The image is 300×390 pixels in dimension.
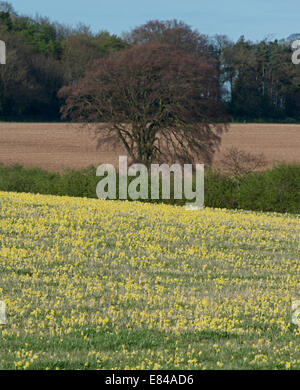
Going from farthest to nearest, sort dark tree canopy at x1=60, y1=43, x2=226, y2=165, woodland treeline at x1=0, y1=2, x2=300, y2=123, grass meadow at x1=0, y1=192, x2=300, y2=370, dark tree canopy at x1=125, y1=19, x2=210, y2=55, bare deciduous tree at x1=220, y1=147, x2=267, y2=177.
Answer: woodland treeline at x1=0, y1=2, x2=300, y2=123, dark tree canopy at x1=125, y1=19, x2=210, y2=55, dark tree canopy at x1=60, y1=43, x2=226, y2=165, bare deciduous tree at x1=220, y1=147, x2=267, y2=177, grass meadow at x1=0, y1=192, x2=300, y2=370

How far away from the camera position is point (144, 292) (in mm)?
9594

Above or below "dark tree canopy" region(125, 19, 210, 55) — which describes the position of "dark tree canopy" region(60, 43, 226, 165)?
below

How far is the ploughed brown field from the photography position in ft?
164

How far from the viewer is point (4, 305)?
8.44 meters

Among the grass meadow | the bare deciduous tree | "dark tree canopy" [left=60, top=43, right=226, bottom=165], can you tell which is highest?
"dark tree canopy" [left=60, top=43, right=226, bottom=165]

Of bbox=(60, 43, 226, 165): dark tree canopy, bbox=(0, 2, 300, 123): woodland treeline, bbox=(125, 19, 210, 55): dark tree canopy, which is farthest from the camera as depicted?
bbox=(0, 2, 300, 123): woodland treeline

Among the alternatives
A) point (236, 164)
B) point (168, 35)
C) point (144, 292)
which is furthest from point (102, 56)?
point (144, 292)

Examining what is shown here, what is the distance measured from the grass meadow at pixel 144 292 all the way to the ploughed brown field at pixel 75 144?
30.3 metres

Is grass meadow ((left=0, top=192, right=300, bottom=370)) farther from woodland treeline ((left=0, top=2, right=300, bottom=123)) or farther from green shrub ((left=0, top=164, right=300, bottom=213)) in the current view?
woodland treeline ((left=0, top=2, right=300, bottom=123))

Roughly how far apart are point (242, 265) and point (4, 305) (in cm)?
540

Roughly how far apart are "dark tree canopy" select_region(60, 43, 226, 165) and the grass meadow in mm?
14081

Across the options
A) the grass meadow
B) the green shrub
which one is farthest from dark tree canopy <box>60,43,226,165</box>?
the grass meadow

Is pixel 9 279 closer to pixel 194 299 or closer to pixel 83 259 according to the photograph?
pixel 83 259
